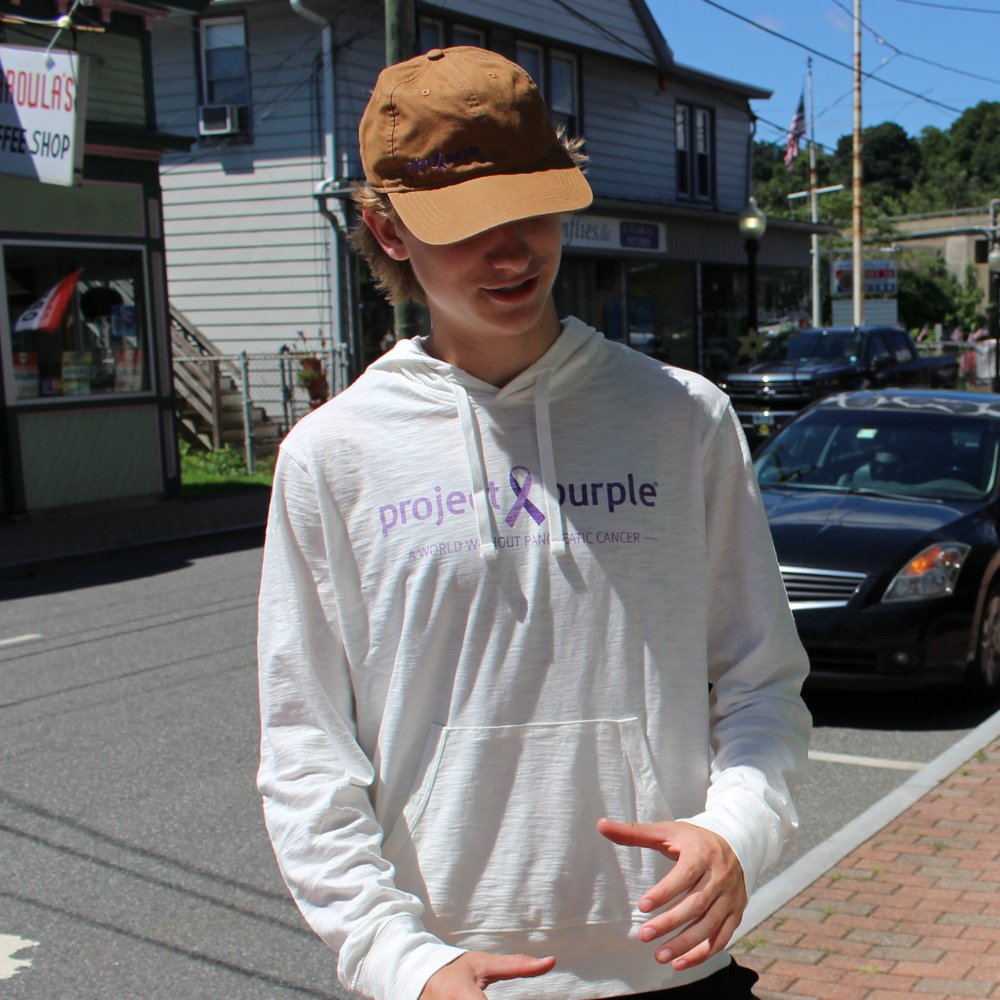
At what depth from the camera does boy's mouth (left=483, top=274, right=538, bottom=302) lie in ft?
5.36

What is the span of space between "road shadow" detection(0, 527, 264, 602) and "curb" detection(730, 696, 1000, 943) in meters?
7.56

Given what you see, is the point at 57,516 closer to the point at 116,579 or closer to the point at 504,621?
the point at 116,579

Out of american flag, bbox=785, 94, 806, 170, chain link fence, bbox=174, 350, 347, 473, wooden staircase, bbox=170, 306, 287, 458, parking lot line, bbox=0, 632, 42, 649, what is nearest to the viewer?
parking lot line, bbox=0, 632, 42, 649

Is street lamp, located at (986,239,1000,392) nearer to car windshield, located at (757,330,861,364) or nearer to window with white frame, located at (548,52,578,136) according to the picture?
car windshield, located at (757,330,861,364)

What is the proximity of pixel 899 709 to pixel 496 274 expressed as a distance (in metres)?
5.50

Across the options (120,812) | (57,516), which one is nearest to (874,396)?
(120,812)

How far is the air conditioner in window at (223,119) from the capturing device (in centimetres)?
1877

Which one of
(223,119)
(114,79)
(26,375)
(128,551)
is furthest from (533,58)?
(128,551)

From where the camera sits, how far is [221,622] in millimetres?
8609

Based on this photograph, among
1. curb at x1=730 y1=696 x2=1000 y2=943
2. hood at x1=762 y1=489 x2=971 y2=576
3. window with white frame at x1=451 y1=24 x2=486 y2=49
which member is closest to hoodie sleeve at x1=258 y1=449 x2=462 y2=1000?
curb at x1=730 y1=696 x2=1000 y2=943

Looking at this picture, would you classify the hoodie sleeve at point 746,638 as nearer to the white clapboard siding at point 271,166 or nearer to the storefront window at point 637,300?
the white clapboard siding at point 271,166

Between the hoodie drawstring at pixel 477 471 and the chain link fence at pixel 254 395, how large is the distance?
16.3m

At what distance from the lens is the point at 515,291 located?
164 centimetres

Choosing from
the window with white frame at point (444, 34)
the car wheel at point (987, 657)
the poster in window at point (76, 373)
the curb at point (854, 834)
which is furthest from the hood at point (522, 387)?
the window with white frame at point (444, 34)
